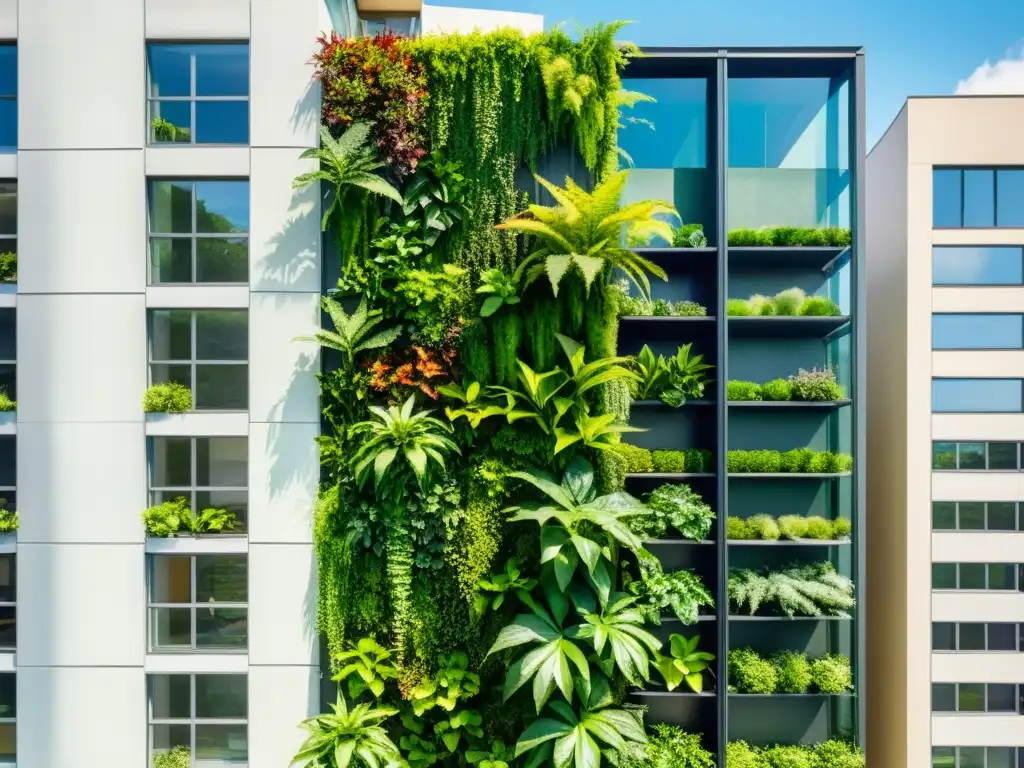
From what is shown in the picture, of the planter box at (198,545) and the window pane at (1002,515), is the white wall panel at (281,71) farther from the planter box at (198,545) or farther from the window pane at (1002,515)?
the window pane at (1002,515)

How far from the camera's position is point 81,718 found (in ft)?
14.4

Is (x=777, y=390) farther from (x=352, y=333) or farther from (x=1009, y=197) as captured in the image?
(x=1009, y=197)

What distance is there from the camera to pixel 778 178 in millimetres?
4738

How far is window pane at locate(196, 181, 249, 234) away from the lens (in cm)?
457

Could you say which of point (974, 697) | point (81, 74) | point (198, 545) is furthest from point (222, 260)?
point (974, 697)

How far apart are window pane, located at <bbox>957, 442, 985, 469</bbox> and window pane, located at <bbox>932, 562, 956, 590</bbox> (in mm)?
1127

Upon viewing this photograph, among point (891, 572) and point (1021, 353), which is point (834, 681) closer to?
point (891, 572)

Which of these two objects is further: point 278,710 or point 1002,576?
point 1002,576

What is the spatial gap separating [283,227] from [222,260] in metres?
0.68

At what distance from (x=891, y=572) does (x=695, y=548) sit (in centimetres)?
285

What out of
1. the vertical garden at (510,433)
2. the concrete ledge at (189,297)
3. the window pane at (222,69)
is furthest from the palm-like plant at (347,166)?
the concrete ledge at (189,297)

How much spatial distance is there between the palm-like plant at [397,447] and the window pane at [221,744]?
2.64 meters

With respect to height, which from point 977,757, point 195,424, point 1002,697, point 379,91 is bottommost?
point 977,757

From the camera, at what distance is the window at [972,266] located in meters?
5.62
